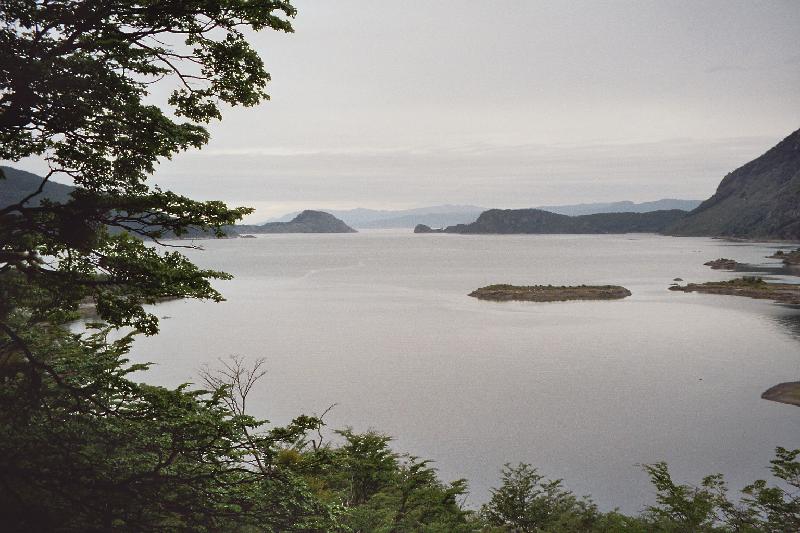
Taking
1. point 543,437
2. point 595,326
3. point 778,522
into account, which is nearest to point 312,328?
point 595,326

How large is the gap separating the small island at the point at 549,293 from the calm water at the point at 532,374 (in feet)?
13.7

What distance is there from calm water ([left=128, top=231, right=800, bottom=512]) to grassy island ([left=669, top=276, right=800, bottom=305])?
8360 mm

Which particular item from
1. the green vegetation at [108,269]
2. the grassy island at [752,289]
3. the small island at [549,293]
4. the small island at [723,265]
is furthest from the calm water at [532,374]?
the small island at [723,265]

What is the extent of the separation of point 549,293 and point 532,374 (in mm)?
56990

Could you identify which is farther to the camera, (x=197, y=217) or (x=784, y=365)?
(x=784, y=365)

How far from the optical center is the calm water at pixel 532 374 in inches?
1281

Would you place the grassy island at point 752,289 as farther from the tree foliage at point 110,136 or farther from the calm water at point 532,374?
the tree foliage at point 110,136

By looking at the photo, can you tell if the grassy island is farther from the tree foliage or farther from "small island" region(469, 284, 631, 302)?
the tree foliage

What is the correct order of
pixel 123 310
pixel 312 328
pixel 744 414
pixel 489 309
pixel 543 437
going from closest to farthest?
pixel 123 310
pixel 543 437
pixel 744 414
pixel 312 328
pixel 489 309

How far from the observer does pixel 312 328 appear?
72.6 meters

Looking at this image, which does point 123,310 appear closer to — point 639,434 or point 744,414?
point 639,434

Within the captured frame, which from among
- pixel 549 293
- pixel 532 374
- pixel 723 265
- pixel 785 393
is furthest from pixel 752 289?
pixel 532 374

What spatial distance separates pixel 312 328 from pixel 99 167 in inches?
2449

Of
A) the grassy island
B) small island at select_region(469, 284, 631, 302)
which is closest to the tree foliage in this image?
small island at select_region(469, 284, 631, 302)
